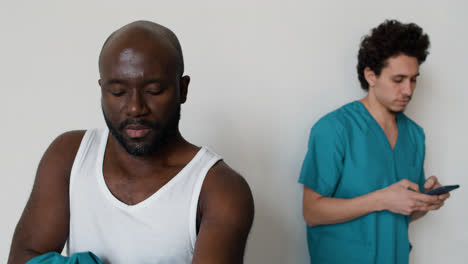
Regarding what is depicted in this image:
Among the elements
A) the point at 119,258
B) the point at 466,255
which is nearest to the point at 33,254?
the point at 119,258

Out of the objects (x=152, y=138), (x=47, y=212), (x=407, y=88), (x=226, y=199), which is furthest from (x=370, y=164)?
(x=47, y=212)

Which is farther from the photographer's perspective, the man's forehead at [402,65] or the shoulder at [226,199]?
the man's forehead at [402,65]

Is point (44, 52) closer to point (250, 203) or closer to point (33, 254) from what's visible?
point (33, 254)

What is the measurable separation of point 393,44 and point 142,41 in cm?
102

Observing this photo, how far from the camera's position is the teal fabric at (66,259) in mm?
764

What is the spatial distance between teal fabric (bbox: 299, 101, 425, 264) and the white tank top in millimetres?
707

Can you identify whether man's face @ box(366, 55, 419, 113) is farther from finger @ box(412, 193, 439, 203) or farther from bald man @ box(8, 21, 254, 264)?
bald man @ box(8, 21, 254, 264)

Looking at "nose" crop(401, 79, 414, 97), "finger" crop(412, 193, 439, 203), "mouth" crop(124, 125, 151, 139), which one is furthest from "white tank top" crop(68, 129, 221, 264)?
"nose" crop(401, 79, 414, 97)

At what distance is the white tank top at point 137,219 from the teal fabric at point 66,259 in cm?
7

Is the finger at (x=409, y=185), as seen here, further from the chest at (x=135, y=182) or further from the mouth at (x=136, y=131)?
the mouth at (x=136, y=131)

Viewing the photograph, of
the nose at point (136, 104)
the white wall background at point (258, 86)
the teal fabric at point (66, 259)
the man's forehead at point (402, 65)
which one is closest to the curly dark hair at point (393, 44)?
the man's forehead at point (402, 65)

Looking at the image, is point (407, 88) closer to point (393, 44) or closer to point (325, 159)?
point (393, 44)

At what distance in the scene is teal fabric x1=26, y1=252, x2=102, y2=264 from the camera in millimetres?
764

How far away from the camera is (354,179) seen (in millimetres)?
1497
